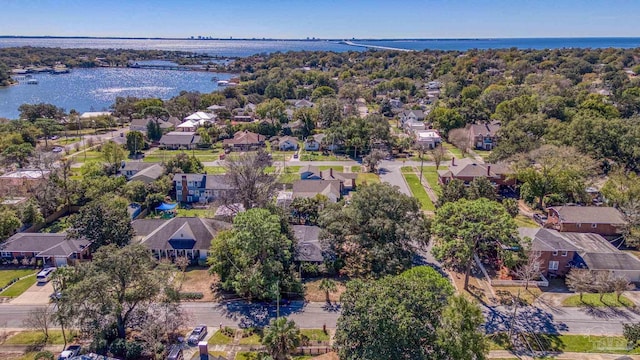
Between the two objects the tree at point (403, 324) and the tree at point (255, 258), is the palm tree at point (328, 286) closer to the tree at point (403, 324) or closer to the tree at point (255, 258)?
the tree at point (255, 258)

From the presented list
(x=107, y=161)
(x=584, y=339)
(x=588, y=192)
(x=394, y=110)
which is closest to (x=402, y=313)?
(x=584, y=339)

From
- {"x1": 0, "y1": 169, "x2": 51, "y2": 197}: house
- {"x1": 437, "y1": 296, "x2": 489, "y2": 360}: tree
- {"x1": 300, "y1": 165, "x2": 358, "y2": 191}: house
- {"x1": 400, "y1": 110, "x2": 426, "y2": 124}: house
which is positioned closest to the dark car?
{"x1": 437, "y1": 296, "x2": 489, "y2": 360}: tree

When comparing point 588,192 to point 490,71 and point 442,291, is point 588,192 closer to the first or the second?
point 442,291

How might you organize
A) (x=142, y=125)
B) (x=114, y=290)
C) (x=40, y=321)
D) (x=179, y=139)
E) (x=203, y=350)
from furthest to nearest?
(x=142, y=125)
(x=179, y=139)
(x=40, y=321)
(x=114, y=290)
(x=203, y=350)

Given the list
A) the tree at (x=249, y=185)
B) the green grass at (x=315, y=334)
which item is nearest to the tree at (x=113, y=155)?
the tree at (x=249, y=185)

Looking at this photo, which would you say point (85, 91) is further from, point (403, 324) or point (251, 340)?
point (403, 324)

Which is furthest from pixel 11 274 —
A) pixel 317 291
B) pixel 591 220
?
pixel 591 220
